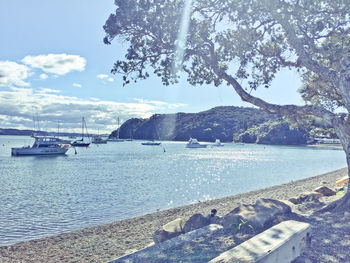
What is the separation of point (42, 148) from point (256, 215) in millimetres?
67867

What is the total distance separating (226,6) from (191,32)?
1604 mm

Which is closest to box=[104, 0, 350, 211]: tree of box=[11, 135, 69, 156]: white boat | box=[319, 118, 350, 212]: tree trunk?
box=[319, 118, 350, 212]: tree trunk

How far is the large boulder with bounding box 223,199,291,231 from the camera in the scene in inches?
275

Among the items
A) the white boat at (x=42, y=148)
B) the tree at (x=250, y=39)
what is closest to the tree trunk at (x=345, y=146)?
the tree at (x=250, y=39)

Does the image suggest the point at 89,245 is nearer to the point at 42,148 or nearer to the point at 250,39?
the point at 250,39

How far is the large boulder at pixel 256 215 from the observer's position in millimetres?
6988

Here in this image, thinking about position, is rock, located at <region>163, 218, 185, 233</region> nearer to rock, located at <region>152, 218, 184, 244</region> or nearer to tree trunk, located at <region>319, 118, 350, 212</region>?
rock, located at <region>152, 218, 184, 244</region>

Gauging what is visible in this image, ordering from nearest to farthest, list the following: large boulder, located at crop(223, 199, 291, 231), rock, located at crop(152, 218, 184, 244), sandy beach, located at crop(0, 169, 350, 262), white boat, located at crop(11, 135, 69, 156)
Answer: large boulder, located at crop(223, 199, 291, 231), rock, located at crop(152, 218, 184, 244), sandy beach, located at crop(0, 169, 350, 262), white boat, located at crop(11, 135, 69, 156)

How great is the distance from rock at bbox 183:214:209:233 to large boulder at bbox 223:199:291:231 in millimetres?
1104

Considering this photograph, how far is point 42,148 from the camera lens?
67812 millimetres

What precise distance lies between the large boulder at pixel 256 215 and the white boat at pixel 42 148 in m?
67.2

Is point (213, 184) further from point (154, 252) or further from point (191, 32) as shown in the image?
point (154, 252)

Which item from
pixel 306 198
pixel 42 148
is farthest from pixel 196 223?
pixel 42 148

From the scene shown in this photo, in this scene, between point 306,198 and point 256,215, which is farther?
Answer: point 306,198
